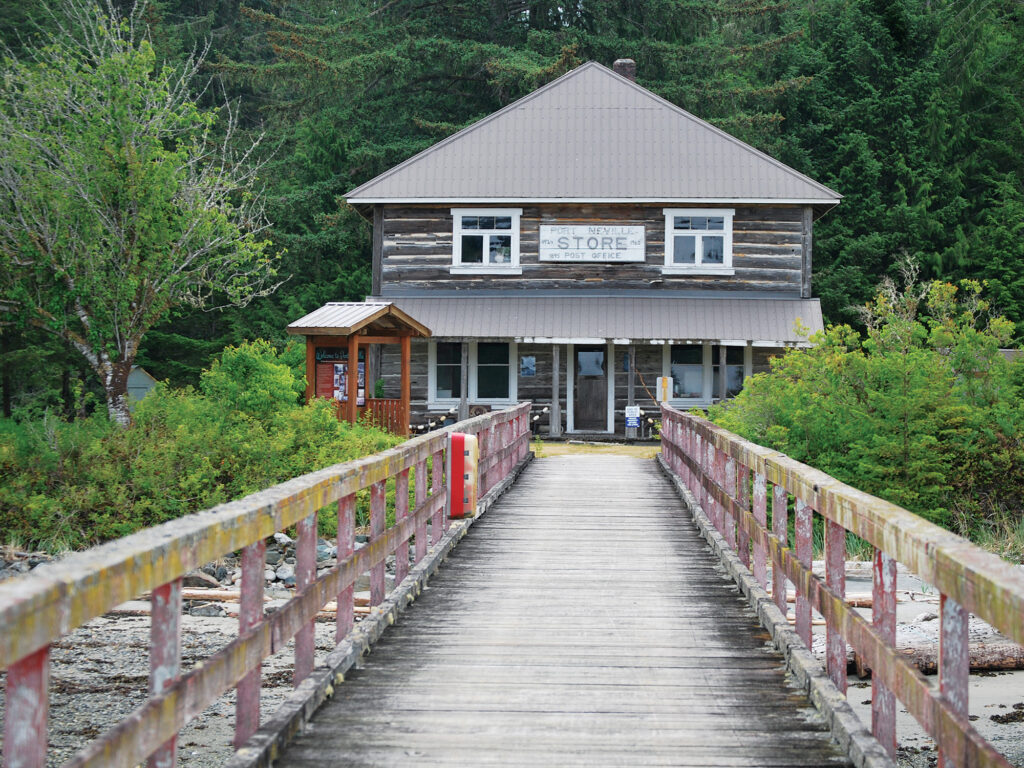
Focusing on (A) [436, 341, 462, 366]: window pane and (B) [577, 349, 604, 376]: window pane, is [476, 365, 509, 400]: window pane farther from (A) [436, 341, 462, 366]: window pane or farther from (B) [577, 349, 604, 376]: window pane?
(B) [577, 349, 604, 376]: window pane

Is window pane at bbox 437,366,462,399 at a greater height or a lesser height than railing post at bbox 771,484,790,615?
greater

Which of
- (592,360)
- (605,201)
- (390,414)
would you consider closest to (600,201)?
(605,201)

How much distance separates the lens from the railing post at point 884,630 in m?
4.36

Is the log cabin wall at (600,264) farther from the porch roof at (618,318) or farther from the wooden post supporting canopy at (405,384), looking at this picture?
the wooden post supporting canopy at (405,384)

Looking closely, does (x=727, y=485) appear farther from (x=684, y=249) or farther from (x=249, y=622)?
(x=684, y=249)

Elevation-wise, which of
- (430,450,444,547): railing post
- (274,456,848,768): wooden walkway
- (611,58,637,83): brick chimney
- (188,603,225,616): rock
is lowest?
(188,603,225,616): rock

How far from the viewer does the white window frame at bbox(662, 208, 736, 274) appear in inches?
1018

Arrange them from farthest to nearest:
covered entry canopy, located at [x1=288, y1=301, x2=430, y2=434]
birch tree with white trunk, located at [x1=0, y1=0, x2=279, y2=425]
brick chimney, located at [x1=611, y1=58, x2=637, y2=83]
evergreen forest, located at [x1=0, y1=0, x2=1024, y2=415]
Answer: evergreen forest, located at [x1=0, y1=0, x2=1024, y2=415]
brick chimney, located at [x1=611, y1=58, x2=637, y2=83]
covered entry canopy, located at [x1=288, y1=301, x2=430, y2=434]
birch tree with white trunk, located at [x1=0, y1=0, x2=279, y2=425]

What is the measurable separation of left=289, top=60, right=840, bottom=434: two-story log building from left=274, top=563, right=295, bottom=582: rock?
11913 mm

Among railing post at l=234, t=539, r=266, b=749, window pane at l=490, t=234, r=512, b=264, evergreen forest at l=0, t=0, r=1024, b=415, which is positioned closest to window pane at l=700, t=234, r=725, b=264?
window pane at l=490, t=234, r=512, b=264

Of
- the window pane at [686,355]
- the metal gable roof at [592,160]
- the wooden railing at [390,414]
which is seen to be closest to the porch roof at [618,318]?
the window pane at [686,355]

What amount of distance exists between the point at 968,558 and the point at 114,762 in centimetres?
263

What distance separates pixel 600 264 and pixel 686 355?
3.03 metres

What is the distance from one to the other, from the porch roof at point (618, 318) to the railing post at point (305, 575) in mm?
19345
